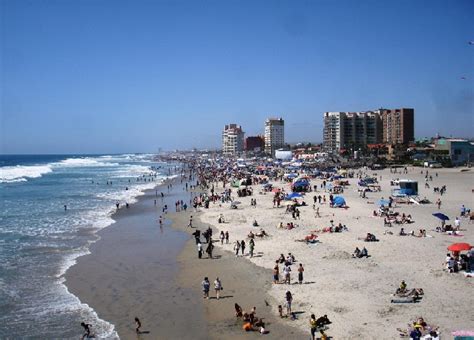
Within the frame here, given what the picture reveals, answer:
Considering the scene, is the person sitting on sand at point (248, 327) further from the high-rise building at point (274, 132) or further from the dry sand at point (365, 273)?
the high-rise building at point (274, 132)

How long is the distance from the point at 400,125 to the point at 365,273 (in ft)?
406

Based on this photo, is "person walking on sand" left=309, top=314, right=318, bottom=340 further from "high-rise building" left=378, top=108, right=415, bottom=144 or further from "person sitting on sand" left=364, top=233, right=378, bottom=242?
"high-rise building" left=378, top=108, right=415, bottom=144

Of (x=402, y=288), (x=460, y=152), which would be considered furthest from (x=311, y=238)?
(x=460, y=152)

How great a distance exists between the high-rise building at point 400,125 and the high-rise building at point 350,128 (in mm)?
3734

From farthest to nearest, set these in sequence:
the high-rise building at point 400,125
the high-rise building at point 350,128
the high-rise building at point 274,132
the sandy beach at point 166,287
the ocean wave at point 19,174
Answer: the high-rise building at point 274,132 → the high-rise building at point 350,128 → the high-rise building at point 400,125 → the ocean wave at point 19,174 → the sandy beach at point 166,287

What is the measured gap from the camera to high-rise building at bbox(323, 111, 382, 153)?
132 metres

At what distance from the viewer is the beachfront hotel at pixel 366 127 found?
130000mm

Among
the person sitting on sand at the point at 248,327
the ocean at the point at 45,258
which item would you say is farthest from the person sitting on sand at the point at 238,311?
the ocean at the point at 45,258

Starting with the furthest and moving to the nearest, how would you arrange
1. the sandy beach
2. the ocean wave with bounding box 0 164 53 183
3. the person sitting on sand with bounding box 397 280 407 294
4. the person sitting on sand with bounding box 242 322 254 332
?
the ocean wave with bounding box 0 164 53 183
the person sitting on sand with bounding box 397 280 407 294
the sandy beach
the person sitting on sand with bounding box 242 322 254 332

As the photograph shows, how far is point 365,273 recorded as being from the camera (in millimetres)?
14820

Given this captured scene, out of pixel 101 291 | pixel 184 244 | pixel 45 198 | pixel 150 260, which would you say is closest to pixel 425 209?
pixel 184 244

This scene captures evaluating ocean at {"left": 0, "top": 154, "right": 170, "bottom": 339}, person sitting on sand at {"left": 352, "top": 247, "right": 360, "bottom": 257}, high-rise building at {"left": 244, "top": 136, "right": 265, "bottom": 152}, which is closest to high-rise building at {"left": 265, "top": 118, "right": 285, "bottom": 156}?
high-rise building at {"left": 244, "top": 136, "right": 265, "bottom": 152}

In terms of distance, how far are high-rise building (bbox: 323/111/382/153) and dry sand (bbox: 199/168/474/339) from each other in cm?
10600

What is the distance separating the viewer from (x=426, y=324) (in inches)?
407
